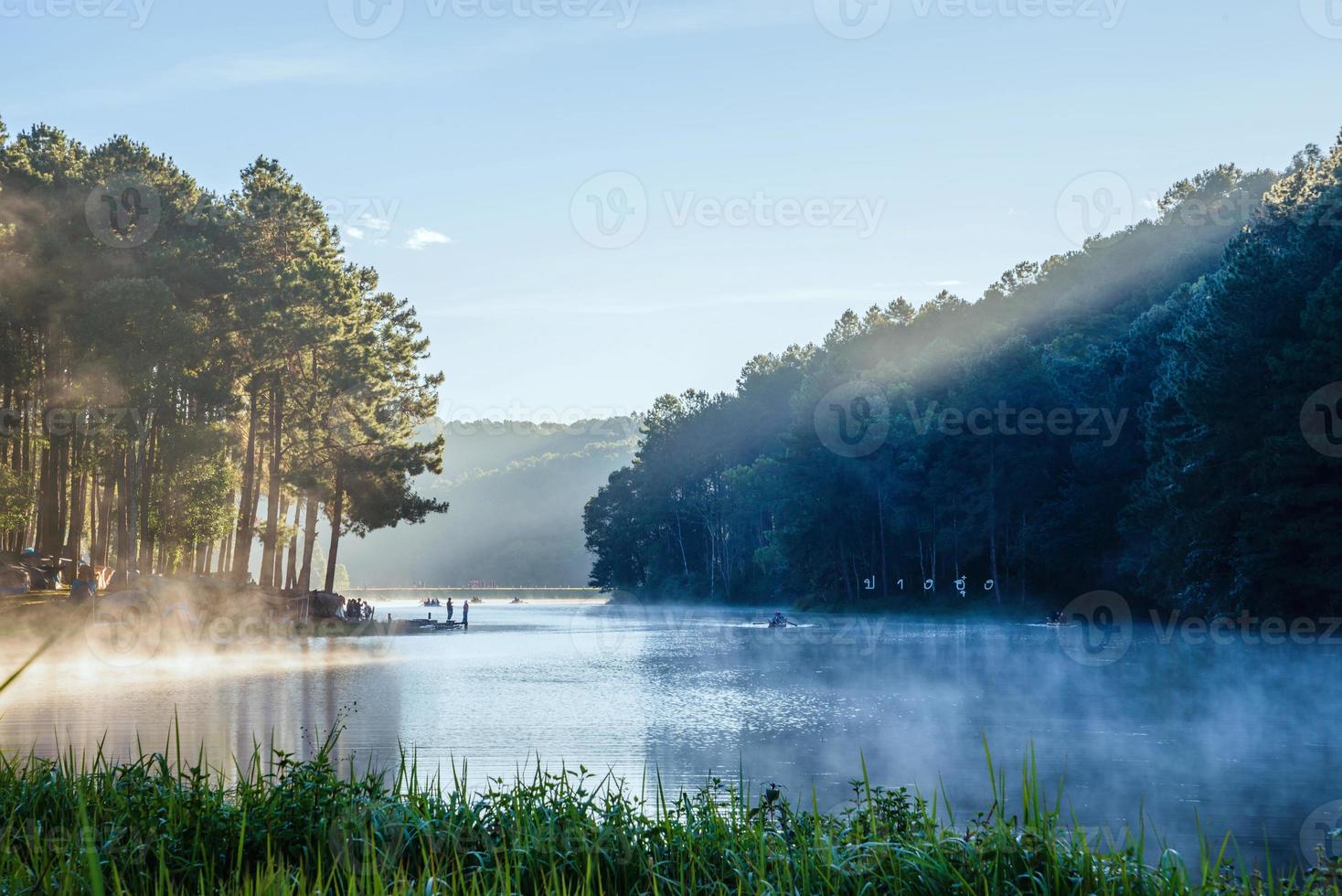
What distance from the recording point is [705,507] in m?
114

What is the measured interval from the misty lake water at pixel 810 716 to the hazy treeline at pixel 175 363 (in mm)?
12915

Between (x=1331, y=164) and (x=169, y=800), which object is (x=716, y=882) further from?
(x=1331, y=164)

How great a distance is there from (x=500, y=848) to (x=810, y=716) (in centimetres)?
1468

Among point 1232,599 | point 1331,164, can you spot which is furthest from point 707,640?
point 1331,164

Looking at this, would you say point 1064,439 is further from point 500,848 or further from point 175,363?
point 500,848

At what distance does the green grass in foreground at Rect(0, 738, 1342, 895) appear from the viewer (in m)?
5.58

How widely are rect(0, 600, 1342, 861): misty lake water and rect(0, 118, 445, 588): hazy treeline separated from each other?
12.9m

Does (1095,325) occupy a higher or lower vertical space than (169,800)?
higher

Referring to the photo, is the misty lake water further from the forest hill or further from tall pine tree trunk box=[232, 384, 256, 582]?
the forest hill

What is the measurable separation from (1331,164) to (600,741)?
32.2 m

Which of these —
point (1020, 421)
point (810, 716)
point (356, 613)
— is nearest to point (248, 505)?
point (356, 613)

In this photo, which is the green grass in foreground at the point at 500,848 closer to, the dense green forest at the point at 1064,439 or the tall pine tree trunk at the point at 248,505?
the dense green forest at the point at 1064,439

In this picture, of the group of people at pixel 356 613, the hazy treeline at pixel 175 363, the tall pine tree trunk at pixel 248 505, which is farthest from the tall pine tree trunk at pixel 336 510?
the tall pine tree trunk at pixel 248 505

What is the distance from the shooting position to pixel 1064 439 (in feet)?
211
